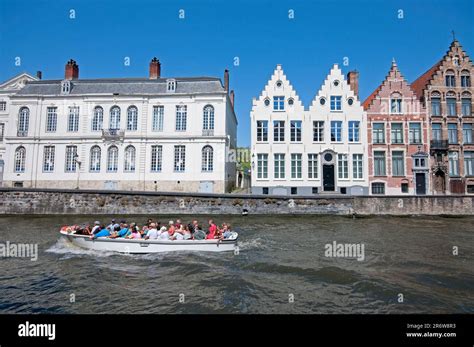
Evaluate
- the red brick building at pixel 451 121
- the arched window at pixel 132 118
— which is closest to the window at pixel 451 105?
the red brick building at pixel 451 121

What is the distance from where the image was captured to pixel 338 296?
7445 millimetres

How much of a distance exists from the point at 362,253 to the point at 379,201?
14.3m

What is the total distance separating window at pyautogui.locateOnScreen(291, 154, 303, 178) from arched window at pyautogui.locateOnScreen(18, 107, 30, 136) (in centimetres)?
2871

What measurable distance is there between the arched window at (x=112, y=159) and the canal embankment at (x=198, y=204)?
247 inches

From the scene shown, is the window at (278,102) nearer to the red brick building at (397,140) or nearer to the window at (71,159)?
the red brick building at (397,140)

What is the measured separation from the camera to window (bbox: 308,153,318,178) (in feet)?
93.7

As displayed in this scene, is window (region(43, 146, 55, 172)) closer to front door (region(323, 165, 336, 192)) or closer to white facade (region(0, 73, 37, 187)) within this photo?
white facade (region(0, 73, 37, 187))

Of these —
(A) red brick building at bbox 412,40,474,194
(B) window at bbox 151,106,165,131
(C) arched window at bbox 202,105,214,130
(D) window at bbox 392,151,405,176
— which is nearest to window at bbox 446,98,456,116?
(A) red brick building at bbox 412,40,474,194

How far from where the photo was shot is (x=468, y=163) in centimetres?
2836

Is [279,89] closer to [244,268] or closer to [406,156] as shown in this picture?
[406,156]

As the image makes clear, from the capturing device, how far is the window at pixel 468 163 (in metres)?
28.2

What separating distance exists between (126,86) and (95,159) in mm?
8799

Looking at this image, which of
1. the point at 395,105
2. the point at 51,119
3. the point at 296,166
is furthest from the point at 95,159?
the point at 395,105

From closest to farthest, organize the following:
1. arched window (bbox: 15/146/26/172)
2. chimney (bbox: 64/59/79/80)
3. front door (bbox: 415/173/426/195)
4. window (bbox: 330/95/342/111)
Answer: front door (bbox: 415/173/426/195) → window (bbox: 330/95/342/111) → arched window (bbox: 15/146/26/172) → chimney (bbox: 64/59/79/80)
